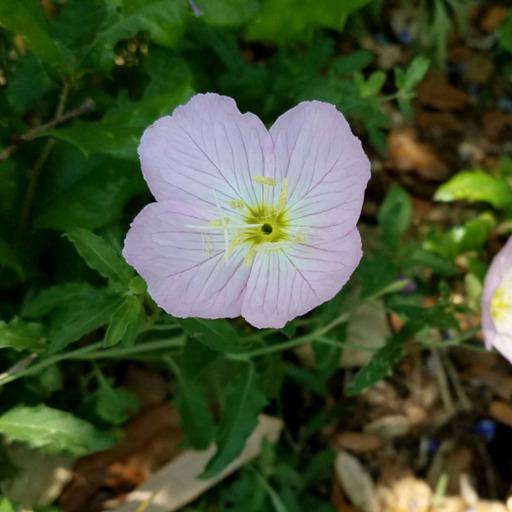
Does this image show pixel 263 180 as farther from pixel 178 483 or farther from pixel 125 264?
pixel 178 483

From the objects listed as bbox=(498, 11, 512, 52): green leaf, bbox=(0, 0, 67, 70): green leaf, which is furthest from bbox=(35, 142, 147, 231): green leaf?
bbox=(498, 11, 512, 52): green leaf

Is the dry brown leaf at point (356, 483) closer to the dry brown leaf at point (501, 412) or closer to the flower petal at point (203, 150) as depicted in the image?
the dry brown leaf at point (501, 412)

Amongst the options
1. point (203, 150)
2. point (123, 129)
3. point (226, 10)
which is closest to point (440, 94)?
point (226, 10)

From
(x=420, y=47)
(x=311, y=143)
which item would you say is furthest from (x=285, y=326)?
(x=420, y=47)

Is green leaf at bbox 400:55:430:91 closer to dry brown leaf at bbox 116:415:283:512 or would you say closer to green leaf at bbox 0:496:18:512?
dry brown leaf at bbox 116:415:283:512

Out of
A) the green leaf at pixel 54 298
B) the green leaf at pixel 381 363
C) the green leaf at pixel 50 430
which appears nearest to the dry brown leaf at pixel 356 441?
the green leaf at pixel 381 363
